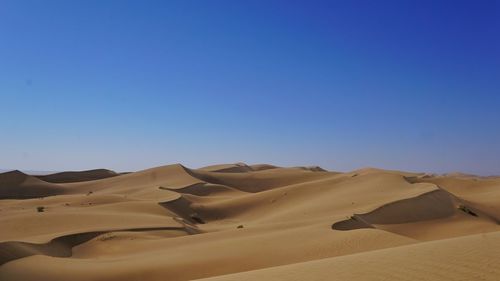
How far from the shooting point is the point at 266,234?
13.6 meters

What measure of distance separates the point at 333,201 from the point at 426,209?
511 centimetres

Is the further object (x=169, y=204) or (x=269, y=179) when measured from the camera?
(x=269, y=179)

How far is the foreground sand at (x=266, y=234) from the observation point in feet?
23.2

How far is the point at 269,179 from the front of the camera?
40875 mm

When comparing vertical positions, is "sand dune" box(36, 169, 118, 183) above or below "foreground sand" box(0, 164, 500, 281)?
above

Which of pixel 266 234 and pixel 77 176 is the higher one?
pixel 77 176

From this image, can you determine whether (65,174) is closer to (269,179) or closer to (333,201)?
(269,179)

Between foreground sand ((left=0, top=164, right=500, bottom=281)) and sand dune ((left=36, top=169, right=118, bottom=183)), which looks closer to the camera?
foreground sand ((left=0, top=164, right=500, bottom=281))

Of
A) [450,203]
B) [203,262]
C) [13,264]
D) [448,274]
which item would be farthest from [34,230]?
[450,203]

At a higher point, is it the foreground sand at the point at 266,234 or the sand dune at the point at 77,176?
the sand dune at the point at 77,176

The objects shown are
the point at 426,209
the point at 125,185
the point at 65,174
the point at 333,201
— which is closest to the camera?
the point at 426,209

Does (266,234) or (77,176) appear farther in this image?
(77,176)

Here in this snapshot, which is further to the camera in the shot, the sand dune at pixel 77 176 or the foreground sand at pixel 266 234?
the sand dune at pixel 77 176

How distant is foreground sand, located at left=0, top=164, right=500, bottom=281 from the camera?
707 centimetres
